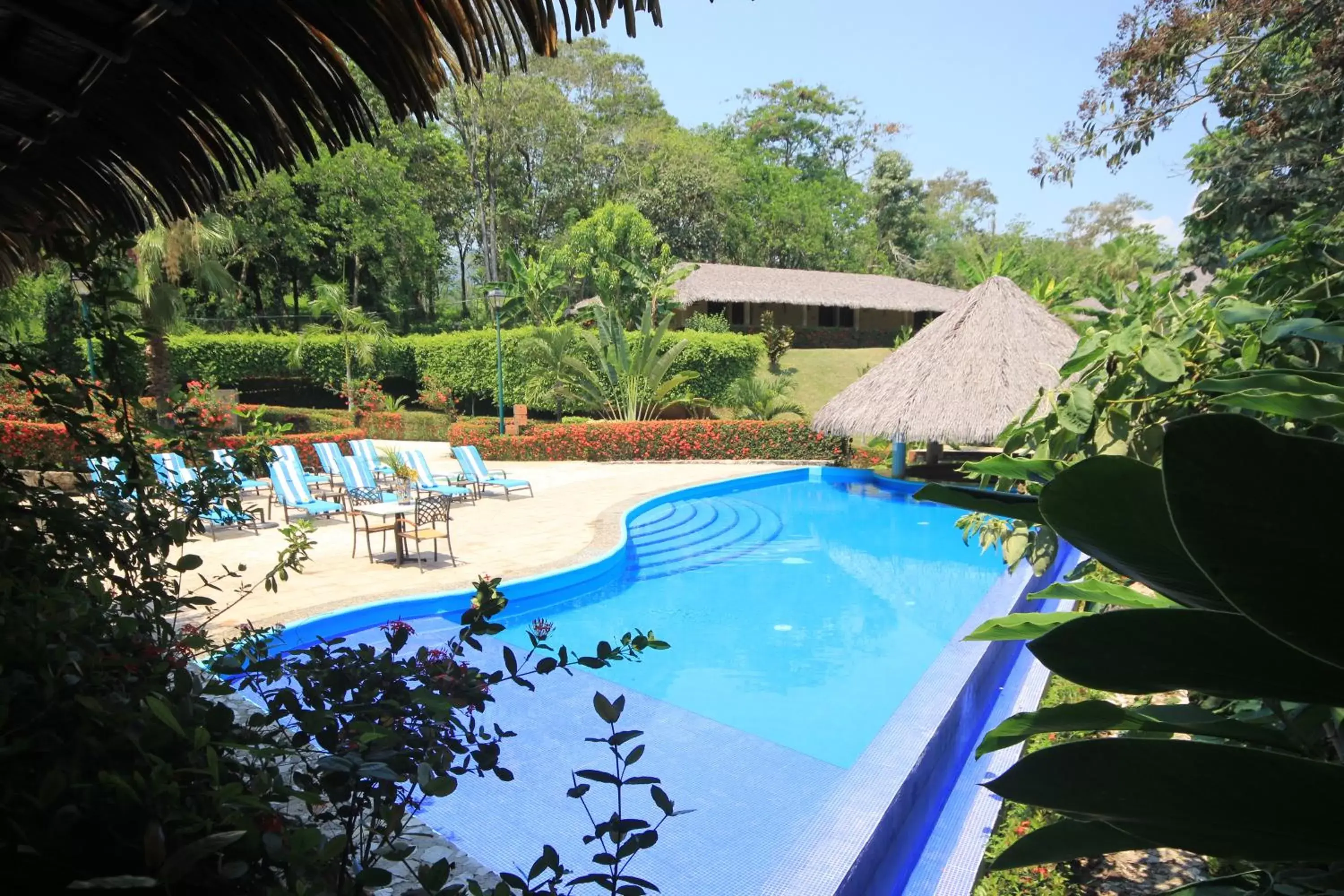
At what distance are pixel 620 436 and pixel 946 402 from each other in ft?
23.7

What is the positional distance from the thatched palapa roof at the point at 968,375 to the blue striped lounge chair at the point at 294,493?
1004 centimetres

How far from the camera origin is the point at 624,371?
19438 mm

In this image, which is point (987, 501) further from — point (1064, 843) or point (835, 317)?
point (835, 317)

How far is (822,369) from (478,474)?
17857mm

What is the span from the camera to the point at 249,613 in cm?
686

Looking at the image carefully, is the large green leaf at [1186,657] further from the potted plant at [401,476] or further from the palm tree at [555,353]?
the palm tree at [555,353]

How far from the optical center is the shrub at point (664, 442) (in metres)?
17.9

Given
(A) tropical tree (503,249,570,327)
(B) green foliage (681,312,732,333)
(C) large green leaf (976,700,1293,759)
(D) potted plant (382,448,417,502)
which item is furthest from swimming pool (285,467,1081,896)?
(B) green foliage (681,312,732,333)

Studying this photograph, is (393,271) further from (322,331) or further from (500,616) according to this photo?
(500,616)

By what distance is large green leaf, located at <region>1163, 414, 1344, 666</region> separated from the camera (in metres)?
0.30

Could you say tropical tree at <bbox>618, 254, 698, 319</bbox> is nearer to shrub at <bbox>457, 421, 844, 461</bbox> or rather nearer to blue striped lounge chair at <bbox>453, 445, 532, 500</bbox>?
shrub at <bbox>457, 421, 844, 461</bbox>

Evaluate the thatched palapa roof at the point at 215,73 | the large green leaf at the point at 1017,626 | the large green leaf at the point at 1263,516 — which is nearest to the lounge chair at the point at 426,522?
the thatched palapa roof at the point at 215,73

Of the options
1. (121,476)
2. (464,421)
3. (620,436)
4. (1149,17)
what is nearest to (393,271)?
(464,421)

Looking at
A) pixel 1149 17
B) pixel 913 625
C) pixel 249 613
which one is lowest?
pixel 913 625
